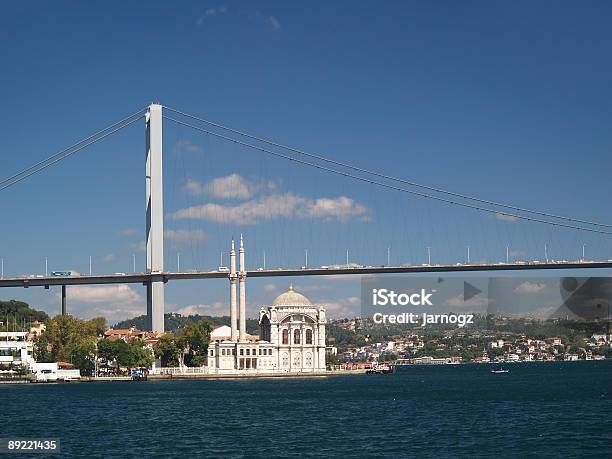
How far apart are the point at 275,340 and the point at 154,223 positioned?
66.1 feet

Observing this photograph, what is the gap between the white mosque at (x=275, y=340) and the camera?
88.4m

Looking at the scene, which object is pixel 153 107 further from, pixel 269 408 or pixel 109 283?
pixel 269 408

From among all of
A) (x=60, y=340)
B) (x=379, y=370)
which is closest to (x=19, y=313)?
(x=60, y=340)

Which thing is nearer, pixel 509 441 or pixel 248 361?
pixel 509 441

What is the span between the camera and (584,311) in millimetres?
59781

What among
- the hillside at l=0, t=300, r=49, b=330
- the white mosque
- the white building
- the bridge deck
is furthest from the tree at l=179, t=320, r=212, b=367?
the hillside at l=0, t=300, r=49, b=330

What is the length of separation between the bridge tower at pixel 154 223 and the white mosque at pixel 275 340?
8.84 meters

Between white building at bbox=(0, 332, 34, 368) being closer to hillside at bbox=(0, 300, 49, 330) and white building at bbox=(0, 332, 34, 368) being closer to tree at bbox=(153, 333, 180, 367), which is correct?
tree at bbox=(153, 333, 180, 367)

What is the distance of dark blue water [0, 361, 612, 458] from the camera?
28625 millimetres

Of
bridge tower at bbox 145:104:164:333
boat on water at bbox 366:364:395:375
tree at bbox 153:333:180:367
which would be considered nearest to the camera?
bridge tower at bbox 145:104:164:333

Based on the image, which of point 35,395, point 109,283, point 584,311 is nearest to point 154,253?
point 109,283

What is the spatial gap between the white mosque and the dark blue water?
3298cm

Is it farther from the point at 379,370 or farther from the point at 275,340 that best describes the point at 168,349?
the point at 379,370

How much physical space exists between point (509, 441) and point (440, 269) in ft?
150
